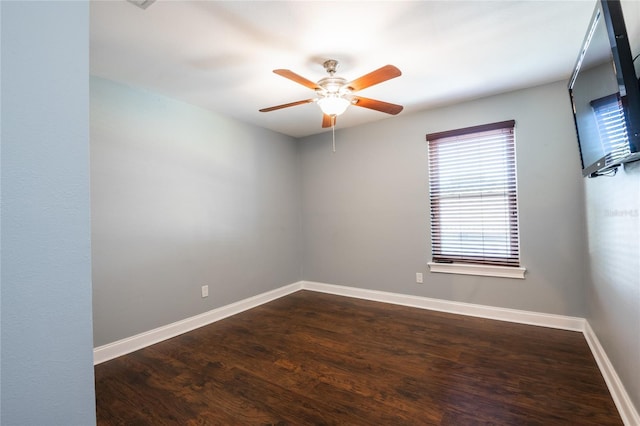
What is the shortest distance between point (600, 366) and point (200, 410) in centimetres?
281

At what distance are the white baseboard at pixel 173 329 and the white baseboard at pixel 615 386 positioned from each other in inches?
122

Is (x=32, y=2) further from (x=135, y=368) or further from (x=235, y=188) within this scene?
(x=235, y=188)

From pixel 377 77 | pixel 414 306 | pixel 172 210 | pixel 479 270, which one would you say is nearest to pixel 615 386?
pixel 479 270

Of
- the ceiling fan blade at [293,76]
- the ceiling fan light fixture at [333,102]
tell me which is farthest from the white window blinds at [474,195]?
the ceiling fan blade at [293,76]

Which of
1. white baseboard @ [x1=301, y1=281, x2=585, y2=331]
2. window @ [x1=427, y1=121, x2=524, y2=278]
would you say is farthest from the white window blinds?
white baseboard @ [x1=301, y1=281, x2=585, y2=331]

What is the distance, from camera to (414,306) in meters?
3.60

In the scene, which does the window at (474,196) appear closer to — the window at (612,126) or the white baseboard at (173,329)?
the window at (612,126)

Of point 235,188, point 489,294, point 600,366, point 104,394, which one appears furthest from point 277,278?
point 600,366

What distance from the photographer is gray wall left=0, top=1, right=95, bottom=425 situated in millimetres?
587

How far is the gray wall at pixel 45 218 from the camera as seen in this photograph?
0.59 metres

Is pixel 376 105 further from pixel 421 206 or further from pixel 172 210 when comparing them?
pixel 172 210

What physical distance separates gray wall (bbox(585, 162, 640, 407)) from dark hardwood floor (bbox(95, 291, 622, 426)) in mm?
300

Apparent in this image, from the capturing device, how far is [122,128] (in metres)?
2.63

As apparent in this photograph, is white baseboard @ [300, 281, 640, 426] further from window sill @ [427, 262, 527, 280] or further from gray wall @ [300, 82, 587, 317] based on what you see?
window sill @ [427, 262, 527, 280]
